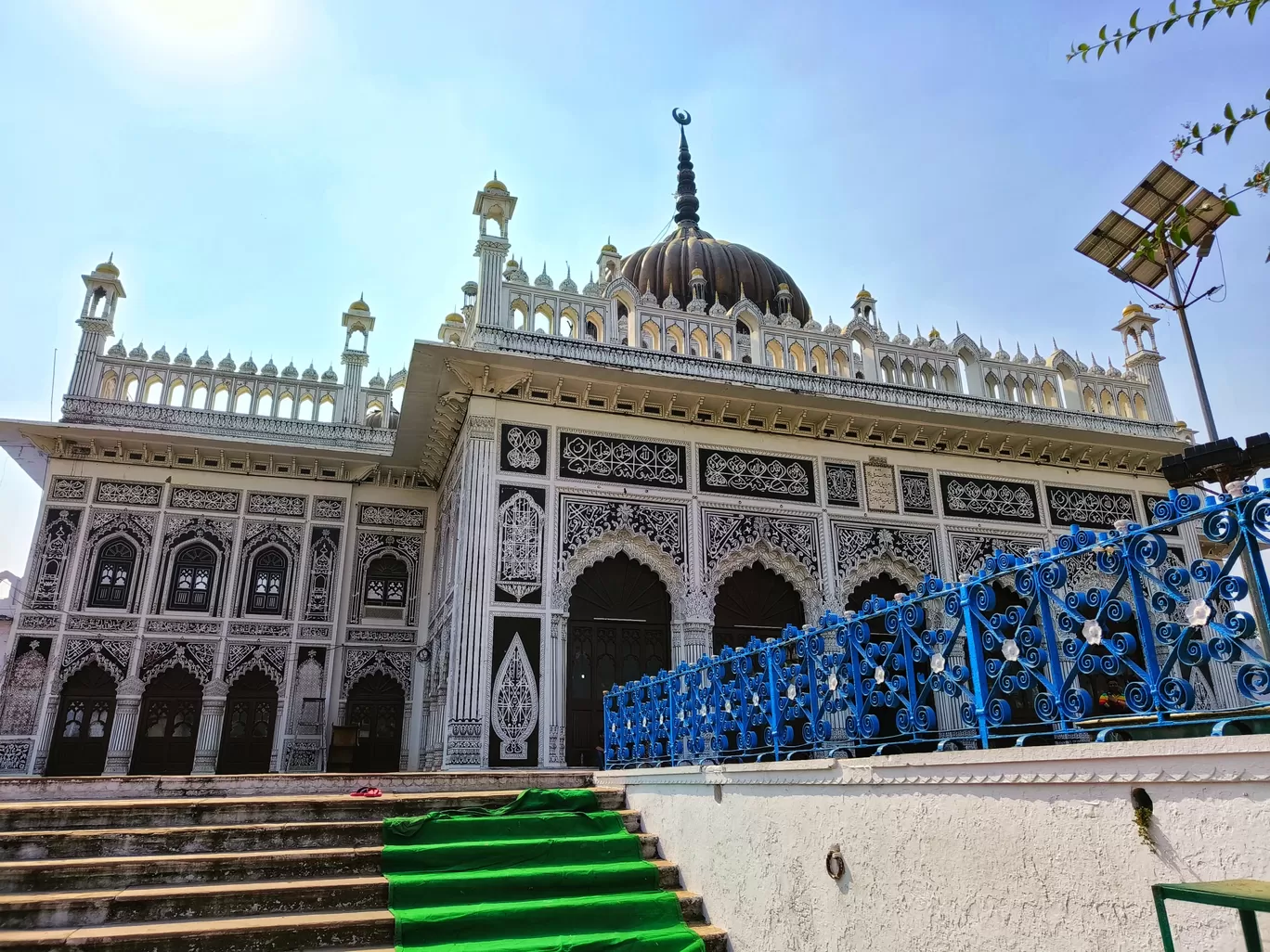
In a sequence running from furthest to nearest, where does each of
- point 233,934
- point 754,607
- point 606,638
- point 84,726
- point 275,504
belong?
point 275,504
point 84,726
point 754,607
point 606,638
point 233,934

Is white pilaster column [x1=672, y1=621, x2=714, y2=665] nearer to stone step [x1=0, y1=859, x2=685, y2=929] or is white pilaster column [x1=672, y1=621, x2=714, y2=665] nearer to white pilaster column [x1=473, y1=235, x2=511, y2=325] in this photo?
white pilaster column [x1=473, y1=235, x2=511, y2=325]

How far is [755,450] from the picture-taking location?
38.8ft

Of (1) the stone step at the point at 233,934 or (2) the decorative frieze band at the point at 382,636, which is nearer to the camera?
(1) the stone step at the point at 233,934

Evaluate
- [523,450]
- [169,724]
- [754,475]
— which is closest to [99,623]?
[169,724]

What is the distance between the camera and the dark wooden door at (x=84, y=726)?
11.7 m

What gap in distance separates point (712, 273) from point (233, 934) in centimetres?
1409

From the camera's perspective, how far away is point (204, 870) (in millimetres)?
4703

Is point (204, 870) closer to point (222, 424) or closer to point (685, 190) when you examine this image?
point (222, 424)

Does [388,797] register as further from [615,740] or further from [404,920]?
[615,740]

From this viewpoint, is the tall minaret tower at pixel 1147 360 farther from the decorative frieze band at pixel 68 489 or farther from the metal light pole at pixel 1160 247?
the decorative frieze band at pixel 68 489

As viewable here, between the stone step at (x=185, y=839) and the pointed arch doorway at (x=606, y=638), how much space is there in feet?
15.5

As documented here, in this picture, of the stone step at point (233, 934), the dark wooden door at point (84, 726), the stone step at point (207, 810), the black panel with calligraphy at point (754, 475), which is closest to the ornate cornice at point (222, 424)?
the dark wooden door at point (84, 726)

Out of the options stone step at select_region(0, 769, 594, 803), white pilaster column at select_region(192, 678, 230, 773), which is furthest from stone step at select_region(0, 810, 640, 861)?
white pilaster column at select_region(192, 678, 230, 773)

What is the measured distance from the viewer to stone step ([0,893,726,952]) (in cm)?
400
